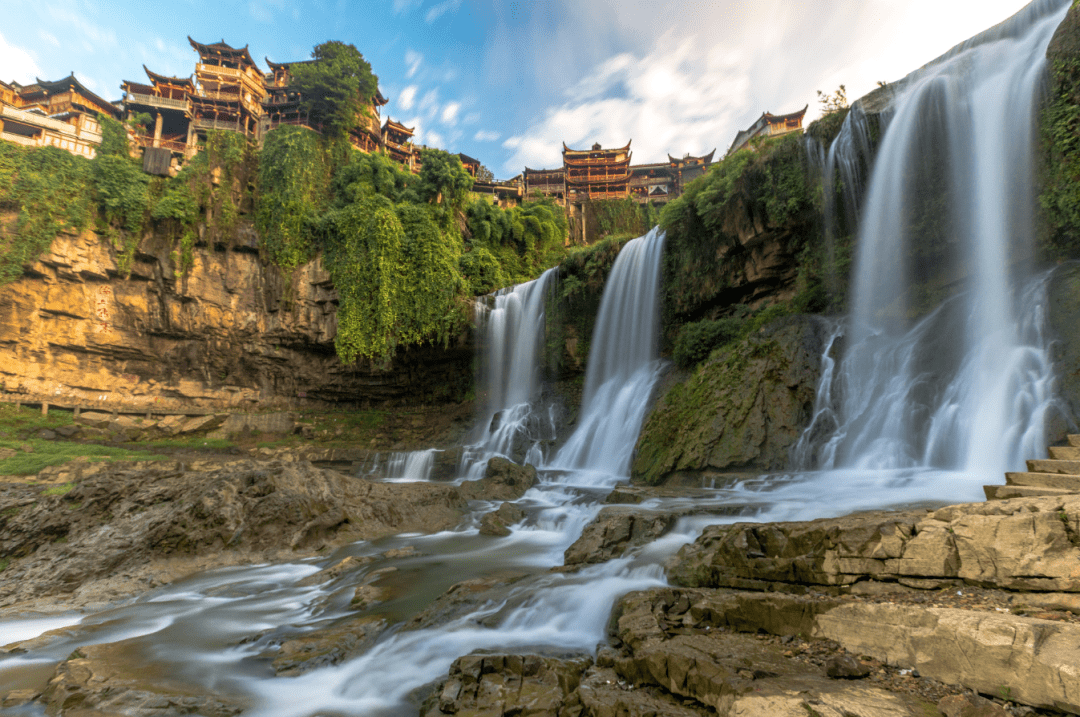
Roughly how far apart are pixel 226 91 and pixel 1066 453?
142 ft

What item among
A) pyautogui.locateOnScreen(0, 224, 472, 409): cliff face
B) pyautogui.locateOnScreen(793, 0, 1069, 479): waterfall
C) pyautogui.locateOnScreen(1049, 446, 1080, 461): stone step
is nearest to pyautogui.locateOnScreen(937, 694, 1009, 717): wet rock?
pyautogui.locateOnScreen(1049, 446, 1080, 461): stone step

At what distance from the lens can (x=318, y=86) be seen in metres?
24.0

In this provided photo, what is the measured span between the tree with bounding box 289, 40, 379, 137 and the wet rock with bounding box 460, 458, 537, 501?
65.6ft

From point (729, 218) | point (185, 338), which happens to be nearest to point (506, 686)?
point (729, 218)

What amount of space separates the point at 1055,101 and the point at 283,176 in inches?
977

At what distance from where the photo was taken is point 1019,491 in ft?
12.4

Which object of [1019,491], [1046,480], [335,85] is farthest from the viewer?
[335,85]

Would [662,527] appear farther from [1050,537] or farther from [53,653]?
[53,653]

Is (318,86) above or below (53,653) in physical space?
above

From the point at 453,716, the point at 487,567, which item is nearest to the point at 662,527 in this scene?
the point at 487,567

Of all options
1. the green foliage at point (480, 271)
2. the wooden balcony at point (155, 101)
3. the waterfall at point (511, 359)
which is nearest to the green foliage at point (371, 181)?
the green foliage at point (480, 271)

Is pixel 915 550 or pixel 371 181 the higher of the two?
pixel 371 181

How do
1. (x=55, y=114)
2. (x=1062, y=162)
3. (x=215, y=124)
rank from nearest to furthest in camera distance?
(x=1062, y=162)
(x=55, y=114)
(x=215, y=124)

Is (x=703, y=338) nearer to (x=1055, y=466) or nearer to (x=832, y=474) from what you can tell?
(x=832, y=474)
